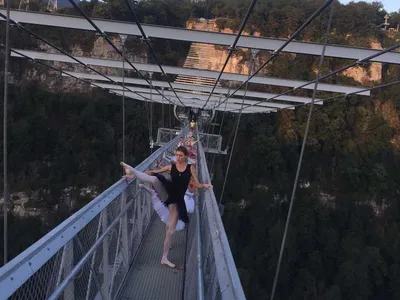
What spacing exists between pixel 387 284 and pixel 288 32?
557 inches

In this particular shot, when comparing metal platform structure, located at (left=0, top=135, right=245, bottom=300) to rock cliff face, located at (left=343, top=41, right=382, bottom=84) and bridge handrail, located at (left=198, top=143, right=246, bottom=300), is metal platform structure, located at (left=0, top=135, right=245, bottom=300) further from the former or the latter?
rock cliff face, located at (left=343, top=41, right=382, bottom=84)

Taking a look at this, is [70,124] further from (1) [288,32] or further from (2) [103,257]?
(2) [103,257]

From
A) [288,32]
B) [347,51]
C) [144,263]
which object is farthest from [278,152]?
[144,263]

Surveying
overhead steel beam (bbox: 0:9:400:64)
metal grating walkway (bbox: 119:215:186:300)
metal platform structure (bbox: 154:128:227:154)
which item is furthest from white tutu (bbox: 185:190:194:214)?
metal platform structure (bbox: 154:128:227:154)

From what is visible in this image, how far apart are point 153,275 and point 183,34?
2.45m

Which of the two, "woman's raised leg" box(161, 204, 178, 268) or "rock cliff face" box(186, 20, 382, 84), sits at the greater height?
"rock cliff face" box(186, 20, 382, 84)

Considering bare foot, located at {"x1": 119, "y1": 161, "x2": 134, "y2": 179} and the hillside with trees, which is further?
the hillside with trees

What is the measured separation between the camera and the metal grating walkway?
8.34ft

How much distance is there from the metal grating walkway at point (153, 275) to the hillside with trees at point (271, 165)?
1183 centimetres

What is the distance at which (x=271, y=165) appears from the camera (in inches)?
817

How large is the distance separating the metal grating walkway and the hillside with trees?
38.8 ft

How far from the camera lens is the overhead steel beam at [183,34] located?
4223 millimetres

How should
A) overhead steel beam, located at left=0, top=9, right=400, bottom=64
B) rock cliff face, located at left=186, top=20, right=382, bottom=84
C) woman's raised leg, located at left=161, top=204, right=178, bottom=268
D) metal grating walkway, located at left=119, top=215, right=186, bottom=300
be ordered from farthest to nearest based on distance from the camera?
rock cliff face, located at left=186, top=20, right=382, bottom=84 < overhead steel beam, located at left=0, top=9, right=400, bottom=64 < woman's raised leg, located at left=161, top=204, right=178, bottom=268 < metal grating walkway, located at left=119, top=215, right=186, bottom=300

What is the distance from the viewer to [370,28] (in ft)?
86.3
